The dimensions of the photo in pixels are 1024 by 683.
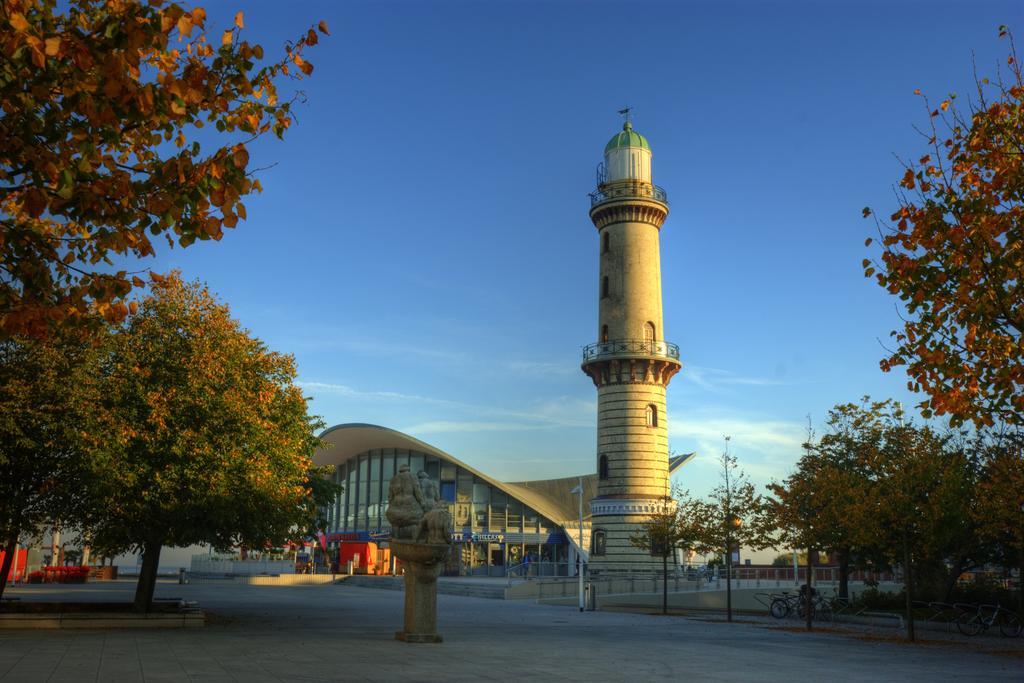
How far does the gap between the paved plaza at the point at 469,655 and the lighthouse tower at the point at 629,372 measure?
24.0 m

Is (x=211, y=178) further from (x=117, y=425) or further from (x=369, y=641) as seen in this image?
(x=117, y=425)

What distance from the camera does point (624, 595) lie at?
141 ft

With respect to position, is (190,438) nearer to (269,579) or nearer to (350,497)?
(269,579)

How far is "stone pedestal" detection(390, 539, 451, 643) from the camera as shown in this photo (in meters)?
17.8

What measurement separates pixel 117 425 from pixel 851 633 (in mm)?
21176

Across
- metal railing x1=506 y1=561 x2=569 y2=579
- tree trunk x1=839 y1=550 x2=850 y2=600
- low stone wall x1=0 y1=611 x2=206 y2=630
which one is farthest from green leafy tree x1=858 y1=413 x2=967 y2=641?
metal railing x1=506 y1=561 x2=569 y2=579

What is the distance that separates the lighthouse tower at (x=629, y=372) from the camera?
50.2 m

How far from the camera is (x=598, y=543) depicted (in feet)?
168

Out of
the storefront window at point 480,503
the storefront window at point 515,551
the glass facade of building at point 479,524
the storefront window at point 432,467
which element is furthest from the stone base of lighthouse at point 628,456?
the storefront window at point 432,467

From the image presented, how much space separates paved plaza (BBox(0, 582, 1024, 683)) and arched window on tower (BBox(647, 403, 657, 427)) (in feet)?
82.0

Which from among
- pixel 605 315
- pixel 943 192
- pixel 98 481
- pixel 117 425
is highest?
pixel 605 315

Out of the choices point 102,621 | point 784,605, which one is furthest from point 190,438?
point 784,605

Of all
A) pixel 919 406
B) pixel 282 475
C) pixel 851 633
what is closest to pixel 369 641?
pixel 282 475

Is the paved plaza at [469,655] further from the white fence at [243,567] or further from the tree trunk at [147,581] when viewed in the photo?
the white fence at [243,567]
